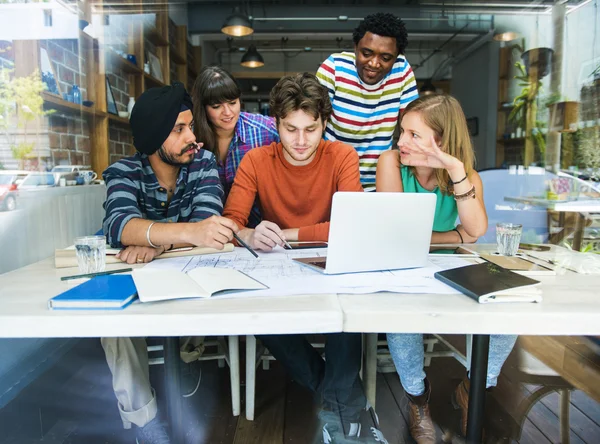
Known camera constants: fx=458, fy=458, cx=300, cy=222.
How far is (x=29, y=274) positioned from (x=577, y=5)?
523 centimetres

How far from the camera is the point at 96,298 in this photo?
0.82 m

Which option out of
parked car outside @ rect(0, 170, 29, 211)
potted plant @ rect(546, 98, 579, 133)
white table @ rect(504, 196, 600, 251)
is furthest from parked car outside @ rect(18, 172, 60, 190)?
potted plant @ rect(546, 98, 579, 133)

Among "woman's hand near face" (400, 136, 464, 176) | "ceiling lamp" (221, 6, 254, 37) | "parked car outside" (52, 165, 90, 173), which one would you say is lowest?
"parked car outside" (52, 165, 90, 173)

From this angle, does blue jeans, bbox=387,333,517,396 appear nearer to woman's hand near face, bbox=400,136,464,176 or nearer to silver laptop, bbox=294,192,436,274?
silver laptop, bbox=294,192,436,274

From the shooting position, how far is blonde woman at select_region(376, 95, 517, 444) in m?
1.44

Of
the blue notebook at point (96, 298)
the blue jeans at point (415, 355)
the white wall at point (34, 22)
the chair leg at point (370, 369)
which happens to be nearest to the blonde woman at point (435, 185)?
the blue jeans at point (415, 355)

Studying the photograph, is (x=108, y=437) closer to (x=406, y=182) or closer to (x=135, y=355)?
(x=135, y=355)

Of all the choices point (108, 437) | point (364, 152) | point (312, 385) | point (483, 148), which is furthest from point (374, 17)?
point (483, 148)

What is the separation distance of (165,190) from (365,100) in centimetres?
104

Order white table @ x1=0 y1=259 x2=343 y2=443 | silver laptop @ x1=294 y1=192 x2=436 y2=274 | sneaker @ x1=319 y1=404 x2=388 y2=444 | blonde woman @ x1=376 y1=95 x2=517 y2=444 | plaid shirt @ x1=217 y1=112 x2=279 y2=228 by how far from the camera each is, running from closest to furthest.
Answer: white table @ x1=0 y1=259 x2=343 y2=443 < silver laptop @ x1=294 y1=192 x2=436 y2=274 < sneaker @ x1=319 y1=404 x2=388 y2=444 < blonde woman @ x1=376 y1=95 x2=517 y2=444 < plaid shirt @ x1=217 y1=112 x2=279 y2=228

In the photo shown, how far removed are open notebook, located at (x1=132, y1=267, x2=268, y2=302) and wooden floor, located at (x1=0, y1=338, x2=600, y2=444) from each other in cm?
73

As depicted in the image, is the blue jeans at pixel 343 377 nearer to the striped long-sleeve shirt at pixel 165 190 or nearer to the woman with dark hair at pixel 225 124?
the striped long-sleeve shirt at pixel 165 190

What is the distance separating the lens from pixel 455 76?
31.4 feet

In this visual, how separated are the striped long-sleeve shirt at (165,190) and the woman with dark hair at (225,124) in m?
0.33
